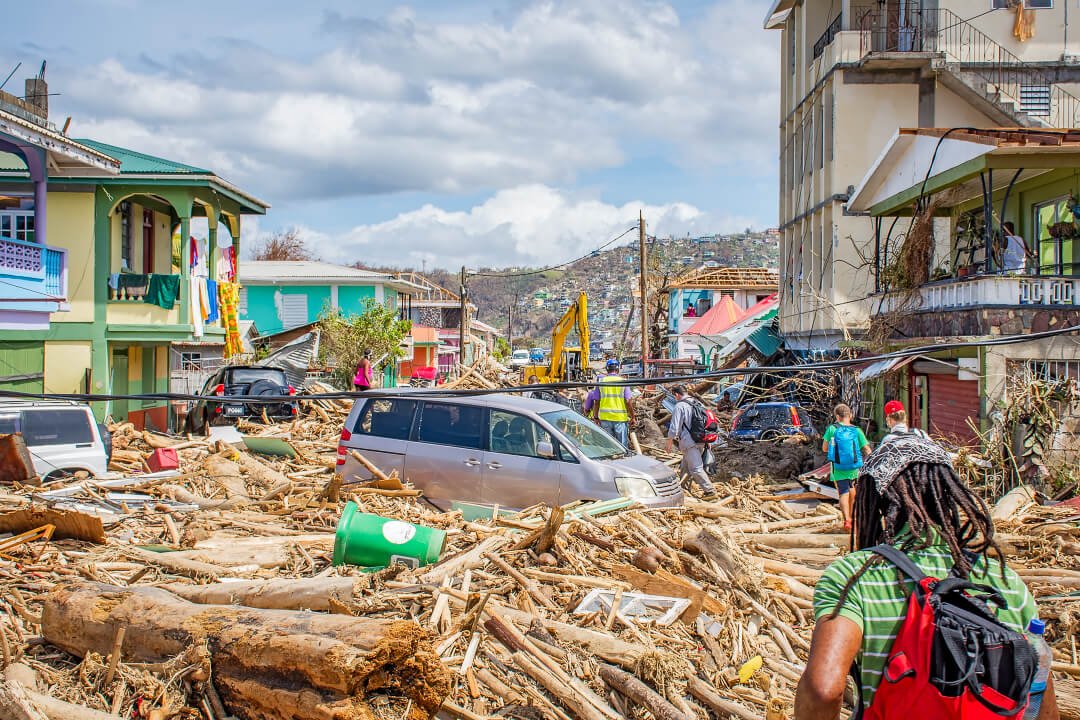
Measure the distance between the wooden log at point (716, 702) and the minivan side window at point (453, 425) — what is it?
5.86 metres

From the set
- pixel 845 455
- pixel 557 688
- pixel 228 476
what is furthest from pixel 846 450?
pixel 228 476

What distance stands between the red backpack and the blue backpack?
898 cm

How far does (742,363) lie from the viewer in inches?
1368

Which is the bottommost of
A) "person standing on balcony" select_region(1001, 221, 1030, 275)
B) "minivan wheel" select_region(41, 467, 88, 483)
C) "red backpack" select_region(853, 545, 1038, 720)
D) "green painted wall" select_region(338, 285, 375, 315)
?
"minivan wheel" select_region(41, 467, 88, 483)

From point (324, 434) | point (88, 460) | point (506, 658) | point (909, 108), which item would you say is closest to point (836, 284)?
point (909, 108)

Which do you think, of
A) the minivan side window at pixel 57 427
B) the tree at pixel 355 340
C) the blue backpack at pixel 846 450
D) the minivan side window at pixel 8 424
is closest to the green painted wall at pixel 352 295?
the tree at pixel 355 340

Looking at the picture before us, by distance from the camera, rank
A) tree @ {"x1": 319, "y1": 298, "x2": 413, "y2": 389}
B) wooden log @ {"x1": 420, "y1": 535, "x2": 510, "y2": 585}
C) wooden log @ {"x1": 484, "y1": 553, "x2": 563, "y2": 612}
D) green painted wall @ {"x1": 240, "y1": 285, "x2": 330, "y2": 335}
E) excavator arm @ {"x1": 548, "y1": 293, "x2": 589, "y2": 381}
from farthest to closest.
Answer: green painted wall @ {"x1": 240, "y1": 285, "x2": 330, "y2": 335} < tree @ {"x1": 319, "y1": 298, "x2": 413, "y2": 389} < excavator arm @ {"x1": 548, "y1": 293, "x2": 589, "y2": 381} < wooden log @ {"x1": 420, "y1": 535, "x2": 510, "y2": 585} < wooden log @ {"x1": 484, "y1": 553, "x2": 563, "y2": 612}

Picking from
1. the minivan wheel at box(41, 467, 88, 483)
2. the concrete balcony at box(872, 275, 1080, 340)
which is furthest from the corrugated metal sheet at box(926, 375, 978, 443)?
the minivan wheel at box(41, 467, 88, 483)

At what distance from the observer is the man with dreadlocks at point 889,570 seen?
105 inches

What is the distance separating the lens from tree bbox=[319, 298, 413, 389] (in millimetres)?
34438

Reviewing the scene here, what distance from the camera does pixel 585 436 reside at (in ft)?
36.3

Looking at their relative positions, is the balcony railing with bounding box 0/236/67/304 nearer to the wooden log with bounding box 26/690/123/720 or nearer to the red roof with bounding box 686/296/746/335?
the wooden log with bounding box 26/690/123/720

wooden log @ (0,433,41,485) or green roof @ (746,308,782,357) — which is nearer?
wooden log @ (0,433,41,485)

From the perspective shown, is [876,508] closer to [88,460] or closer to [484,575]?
[484,575]
